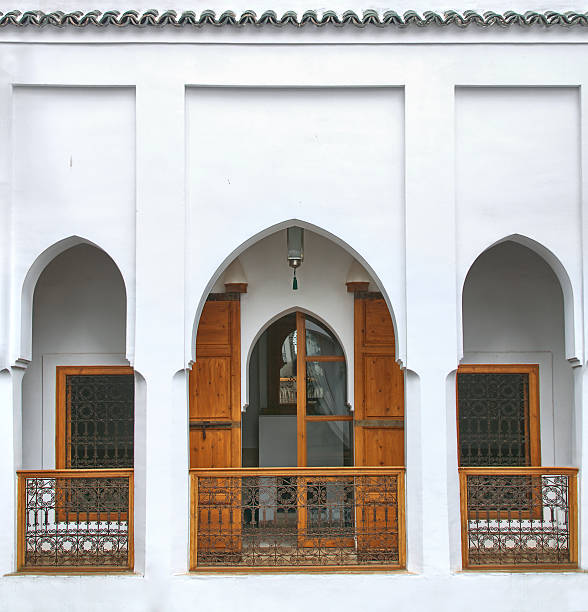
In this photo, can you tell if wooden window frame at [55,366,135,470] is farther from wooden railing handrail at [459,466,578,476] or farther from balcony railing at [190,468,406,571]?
wooden railing handrail at [459,466,578,476]

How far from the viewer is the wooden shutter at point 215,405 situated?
10.3m

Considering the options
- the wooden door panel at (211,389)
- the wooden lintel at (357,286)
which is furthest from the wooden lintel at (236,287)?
the wooden lintel at (357,286)

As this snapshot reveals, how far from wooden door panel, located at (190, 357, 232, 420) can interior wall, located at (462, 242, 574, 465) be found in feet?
9.36

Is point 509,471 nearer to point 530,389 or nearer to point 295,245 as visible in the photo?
point 530,389

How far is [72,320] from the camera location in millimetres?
10445

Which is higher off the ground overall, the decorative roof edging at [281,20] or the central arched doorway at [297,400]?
the decorative roof edging at [281,20]

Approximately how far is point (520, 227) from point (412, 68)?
1.92 meters

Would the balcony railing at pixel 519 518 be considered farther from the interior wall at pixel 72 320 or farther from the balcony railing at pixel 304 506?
the interior wall at pixel 72 320

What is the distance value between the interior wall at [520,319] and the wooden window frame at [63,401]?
4152 millimetres

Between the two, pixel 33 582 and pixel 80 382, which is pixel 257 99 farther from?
pixel 33 582

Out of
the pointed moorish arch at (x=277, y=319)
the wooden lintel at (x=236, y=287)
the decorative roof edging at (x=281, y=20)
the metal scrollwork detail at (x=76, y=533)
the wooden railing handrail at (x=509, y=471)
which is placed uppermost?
the decorative roof edging at (x=281, y=20)

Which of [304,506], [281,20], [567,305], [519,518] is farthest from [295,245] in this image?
[519,518]

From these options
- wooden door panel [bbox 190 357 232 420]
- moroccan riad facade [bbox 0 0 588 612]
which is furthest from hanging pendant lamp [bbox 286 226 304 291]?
wooden door panel [bbox 190 357 232 420]

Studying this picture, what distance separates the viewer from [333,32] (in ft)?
28.7
